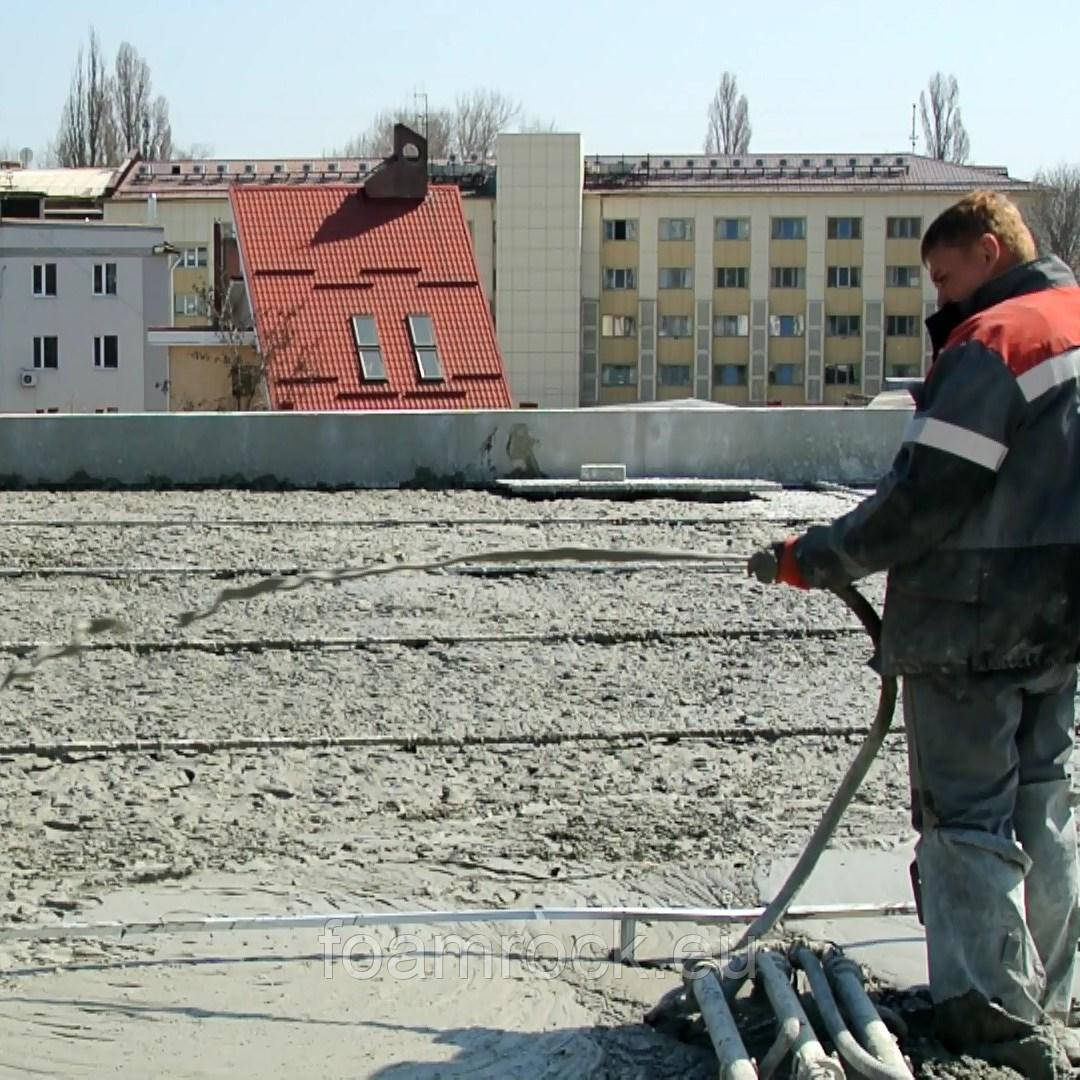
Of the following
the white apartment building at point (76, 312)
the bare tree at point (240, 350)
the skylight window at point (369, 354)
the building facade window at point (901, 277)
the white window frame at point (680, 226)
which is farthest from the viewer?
the building facade window at point (901, 277)

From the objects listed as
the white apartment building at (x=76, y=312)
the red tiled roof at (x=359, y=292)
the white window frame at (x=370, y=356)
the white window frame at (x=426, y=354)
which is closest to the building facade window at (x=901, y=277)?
the white apartment building at (x=76, y=312)

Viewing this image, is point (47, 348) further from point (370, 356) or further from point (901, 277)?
point (901, 277)

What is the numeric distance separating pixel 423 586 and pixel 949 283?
741 cm

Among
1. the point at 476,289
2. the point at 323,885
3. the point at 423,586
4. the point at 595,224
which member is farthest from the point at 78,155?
the point at 323,885

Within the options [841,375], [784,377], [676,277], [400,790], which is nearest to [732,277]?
[676,277]

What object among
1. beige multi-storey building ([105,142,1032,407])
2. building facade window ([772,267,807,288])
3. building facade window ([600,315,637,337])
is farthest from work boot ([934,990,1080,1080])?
building facade window ([772,267,807,288])

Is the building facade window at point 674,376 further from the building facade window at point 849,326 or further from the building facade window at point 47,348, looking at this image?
the building facade window at point 47,348

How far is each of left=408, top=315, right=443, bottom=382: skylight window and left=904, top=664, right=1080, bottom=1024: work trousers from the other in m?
37.9

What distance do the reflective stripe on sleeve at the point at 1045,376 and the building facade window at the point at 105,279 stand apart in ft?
198

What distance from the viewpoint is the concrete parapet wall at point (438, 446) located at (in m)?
17.3

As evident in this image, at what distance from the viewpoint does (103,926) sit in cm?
489

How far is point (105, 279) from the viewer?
61656 mm

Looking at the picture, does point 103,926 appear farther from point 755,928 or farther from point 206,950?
point 755,928

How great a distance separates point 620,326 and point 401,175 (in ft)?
116
